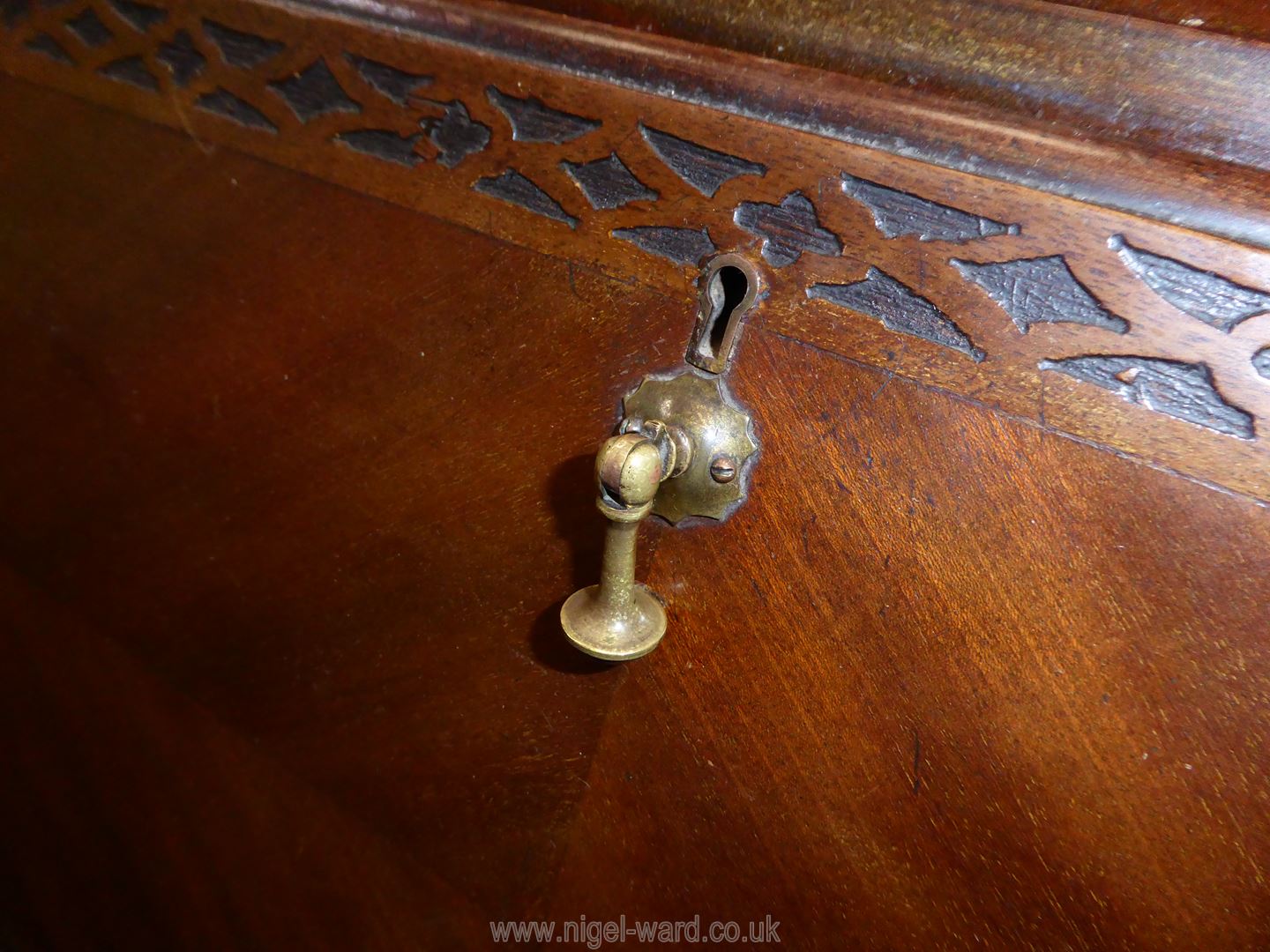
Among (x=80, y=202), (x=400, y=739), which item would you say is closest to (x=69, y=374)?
(x=80, y=202)

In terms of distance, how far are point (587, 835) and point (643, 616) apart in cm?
19

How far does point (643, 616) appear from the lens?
46 centimetres

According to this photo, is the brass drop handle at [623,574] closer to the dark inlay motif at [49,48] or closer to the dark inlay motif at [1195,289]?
the dark inlay motif at [1195,289]

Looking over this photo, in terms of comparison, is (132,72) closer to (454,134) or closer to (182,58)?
(182,58)

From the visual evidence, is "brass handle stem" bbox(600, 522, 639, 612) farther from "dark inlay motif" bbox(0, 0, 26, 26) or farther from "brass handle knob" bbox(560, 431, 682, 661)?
"dark inlay motif" bbox(0, 0, 26, 26)

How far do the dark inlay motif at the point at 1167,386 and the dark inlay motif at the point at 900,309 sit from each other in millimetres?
46

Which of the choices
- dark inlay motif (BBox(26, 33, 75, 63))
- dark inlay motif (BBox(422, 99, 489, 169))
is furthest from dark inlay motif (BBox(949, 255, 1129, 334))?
dark inlay motif (BBox(26, 33, 75, 63))

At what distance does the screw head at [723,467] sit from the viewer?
45cm

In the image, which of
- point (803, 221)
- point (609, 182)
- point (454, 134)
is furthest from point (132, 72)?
point (803, 221)

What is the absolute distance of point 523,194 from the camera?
0.48 m

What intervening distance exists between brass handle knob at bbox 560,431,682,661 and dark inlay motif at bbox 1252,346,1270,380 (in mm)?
238

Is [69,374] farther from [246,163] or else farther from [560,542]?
[560,542]

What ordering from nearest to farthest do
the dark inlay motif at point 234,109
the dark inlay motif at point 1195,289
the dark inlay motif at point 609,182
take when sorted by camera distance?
the dark inlay motif at point 1195,289 < the dark inlay motif at point 609,182 < the dark inlay motif at point 234,109

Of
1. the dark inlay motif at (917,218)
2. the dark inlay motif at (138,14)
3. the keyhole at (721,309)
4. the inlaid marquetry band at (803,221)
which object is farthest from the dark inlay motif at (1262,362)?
the dark inlay motif at (138,14)
